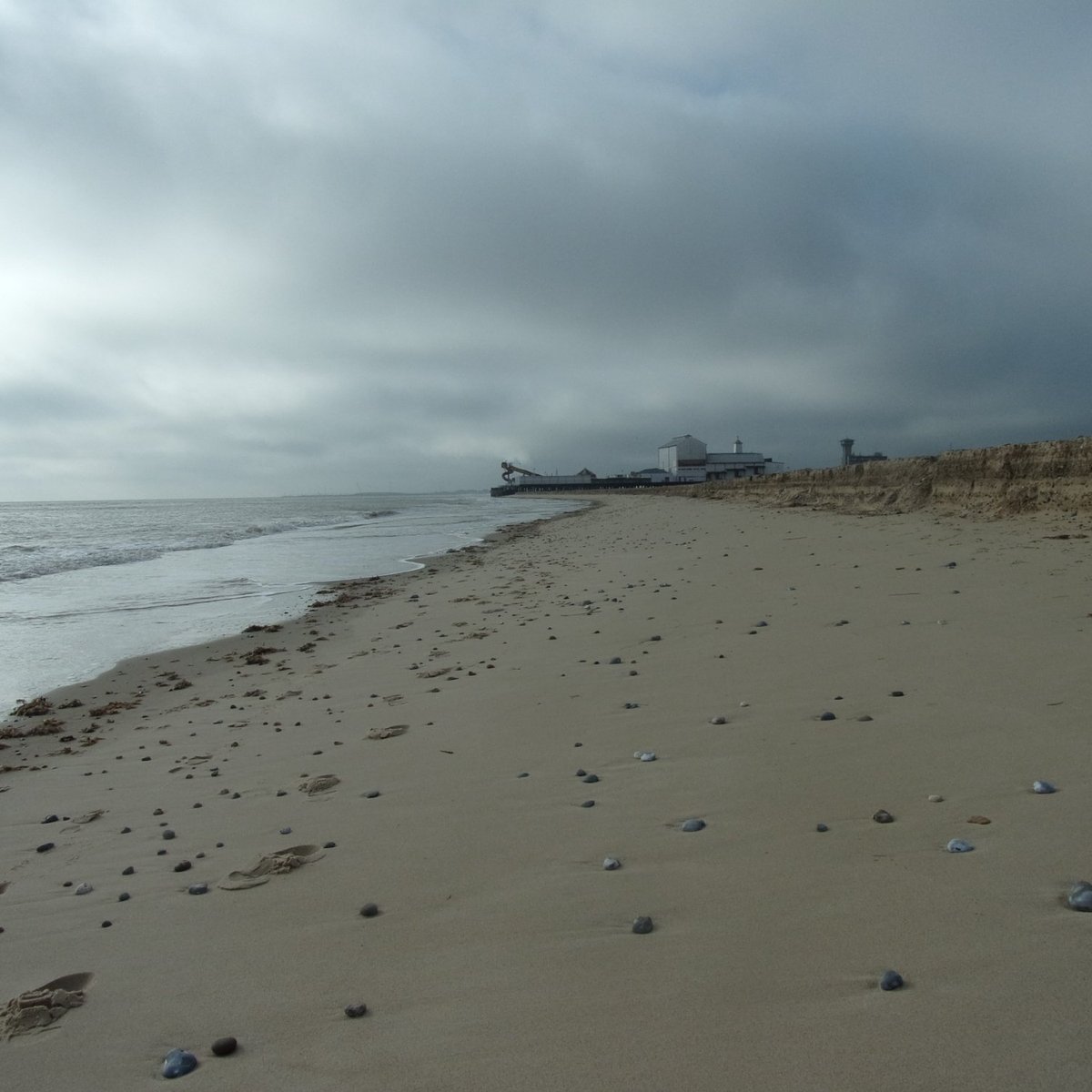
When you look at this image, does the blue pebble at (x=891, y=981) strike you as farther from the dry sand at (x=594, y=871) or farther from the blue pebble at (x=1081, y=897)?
the blue pebble at (x=1081, y=897)

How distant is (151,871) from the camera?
13.1 feet

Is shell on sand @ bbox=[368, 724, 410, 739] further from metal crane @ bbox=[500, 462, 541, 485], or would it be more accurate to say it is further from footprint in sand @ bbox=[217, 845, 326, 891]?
metal crane @ bbox=[500, 462, 541, 485]

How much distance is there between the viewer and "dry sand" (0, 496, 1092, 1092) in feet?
7.29

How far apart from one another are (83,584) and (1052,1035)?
2072 cm

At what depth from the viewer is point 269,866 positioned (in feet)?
12.7

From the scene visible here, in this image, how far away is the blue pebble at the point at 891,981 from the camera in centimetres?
230

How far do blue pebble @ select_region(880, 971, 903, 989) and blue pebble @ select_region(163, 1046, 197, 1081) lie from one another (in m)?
2.22

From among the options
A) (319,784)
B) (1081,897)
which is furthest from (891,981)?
(319,784)

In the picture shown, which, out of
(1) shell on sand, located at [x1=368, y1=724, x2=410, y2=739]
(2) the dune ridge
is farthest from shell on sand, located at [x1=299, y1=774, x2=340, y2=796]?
(2) the dune ridge

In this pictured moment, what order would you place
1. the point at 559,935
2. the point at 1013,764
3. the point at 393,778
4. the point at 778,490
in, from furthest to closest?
the point at 778,490 → the point at 393,778 → the point at 1013,764 → the point at 559,935

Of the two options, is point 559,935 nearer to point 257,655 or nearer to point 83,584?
point 257,655

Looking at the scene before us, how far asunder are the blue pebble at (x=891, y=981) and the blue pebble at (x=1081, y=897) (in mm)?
813

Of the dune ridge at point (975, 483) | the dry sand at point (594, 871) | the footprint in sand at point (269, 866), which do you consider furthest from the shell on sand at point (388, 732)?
the dune ridge at point (975, 483)

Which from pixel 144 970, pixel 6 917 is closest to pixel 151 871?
pixel 6 917
